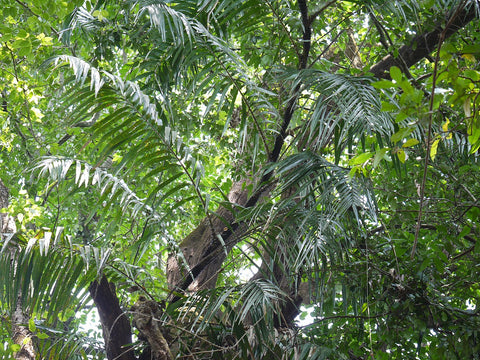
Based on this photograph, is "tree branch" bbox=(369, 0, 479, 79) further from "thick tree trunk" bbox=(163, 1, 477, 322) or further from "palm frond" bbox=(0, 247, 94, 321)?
"palm frond" bbox=(0, 247, 94, 321)

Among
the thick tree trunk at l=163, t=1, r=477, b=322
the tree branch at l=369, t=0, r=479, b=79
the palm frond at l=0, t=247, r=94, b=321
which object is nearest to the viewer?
the palm frond at l=0, t=247, r=94, b=321

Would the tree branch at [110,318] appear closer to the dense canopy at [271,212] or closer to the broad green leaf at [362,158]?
the dense canopy at [271,212]

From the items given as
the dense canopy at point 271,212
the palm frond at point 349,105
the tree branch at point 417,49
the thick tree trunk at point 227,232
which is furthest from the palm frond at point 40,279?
the tree branch at point 417,49

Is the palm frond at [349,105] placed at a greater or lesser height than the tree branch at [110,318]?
greater

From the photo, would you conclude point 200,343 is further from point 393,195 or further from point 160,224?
point 393,195

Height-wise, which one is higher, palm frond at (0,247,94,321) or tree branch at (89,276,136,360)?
palm frond at (0,247,94,321)

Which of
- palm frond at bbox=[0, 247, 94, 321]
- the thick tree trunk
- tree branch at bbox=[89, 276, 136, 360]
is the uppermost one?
the thick tree trunk

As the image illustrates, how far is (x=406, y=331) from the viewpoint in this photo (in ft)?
8.48

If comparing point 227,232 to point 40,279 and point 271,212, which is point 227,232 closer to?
point 271,212

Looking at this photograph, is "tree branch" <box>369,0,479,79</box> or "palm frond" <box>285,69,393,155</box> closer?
"palm frond" <box>285,69,393,155</box>

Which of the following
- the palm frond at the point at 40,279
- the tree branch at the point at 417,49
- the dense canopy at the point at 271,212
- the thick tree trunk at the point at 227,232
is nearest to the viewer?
the dense canopy at the point at 271,212

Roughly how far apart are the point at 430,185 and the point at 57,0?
302 centimetres

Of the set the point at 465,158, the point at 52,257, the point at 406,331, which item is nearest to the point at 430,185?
the point at 465,158

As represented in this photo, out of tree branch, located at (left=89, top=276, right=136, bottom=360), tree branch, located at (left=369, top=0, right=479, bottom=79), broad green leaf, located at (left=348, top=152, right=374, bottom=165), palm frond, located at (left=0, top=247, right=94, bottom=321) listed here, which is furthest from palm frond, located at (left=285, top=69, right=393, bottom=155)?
tree branch, located at (left=89, top=276, right=136, bottom=360)
